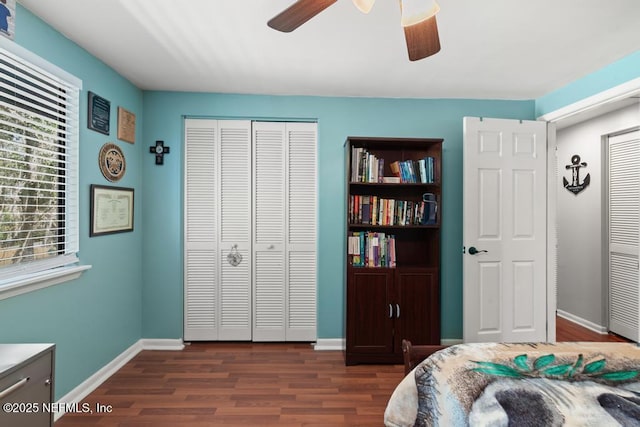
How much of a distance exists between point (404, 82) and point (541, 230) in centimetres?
179

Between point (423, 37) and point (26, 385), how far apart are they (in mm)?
2191

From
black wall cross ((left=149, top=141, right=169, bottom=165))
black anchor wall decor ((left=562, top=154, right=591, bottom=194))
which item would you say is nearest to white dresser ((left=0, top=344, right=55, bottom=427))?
black wall cross ((left=149, top=141, right=169, bottom=165))

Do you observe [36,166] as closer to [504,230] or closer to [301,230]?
[301,230]

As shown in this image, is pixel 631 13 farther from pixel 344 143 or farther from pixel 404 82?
pixel 344 143

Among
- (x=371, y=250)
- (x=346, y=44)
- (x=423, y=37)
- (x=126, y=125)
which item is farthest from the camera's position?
(x=371, y=250)

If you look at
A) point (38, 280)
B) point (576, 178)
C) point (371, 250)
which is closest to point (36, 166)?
point (38, 280)

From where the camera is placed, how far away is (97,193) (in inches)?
102

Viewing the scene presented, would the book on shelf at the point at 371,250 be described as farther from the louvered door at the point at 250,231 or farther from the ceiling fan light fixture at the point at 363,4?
the ceiling fan light fixture at the point at 363,4

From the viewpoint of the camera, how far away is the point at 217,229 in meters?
3.38

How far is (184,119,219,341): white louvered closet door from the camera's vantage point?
3.36 m

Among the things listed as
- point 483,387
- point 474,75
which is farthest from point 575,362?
point 474,75

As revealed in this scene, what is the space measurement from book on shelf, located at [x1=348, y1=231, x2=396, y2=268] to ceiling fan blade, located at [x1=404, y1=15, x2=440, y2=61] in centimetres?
175

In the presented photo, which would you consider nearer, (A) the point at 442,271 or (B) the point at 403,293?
(B) the point at 403,293

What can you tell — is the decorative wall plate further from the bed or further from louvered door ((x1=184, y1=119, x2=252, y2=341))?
the bed
